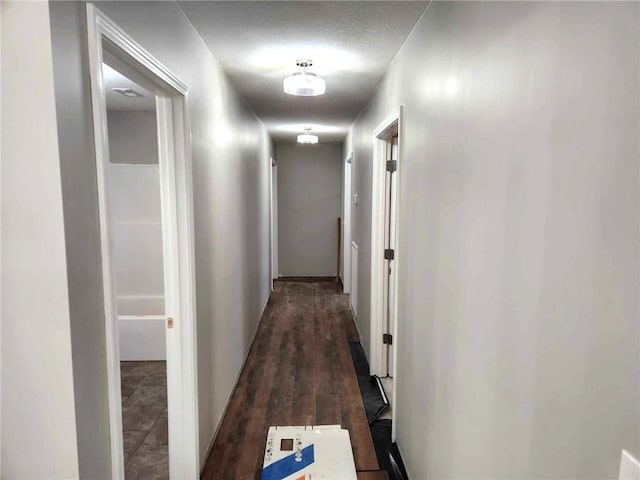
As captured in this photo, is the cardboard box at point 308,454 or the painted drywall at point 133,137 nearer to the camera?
the cardboard box at point 308,454

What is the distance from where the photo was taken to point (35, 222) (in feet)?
3.32

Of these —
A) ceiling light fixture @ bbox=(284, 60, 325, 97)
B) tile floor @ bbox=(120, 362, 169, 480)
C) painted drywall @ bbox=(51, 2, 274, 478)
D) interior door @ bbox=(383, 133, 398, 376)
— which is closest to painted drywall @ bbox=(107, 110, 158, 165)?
painted drywall @ bbox=(51, 2, 274, 478)

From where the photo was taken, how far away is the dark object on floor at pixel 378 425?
2.31 m

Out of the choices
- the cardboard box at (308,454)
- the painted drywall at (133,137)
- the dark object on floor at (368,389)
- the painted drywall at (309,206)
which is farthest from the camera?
the painted drywall at (309,206)

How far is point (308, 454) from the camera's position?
2330 mm

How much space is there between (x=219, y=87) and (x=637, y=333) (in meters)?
2.55

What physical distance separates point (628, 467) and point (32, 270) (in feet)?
4.35

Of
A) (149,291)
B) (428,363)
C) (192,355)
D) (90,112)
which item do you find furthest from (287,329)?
(90,112)

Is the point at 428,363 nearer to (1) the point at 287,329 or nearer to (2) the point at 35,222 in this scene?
(2) the point at 35,222

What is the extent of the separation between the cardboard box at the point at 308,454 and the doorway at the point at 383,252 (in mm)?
896

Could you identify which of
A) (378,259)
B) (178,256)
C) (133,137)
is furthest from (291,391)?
(133,137)

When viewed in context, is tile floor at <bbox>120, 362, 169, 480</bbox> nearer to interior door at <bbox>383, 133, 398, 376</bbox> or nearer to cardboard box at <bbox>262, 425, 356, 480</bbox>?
cardboard box at <bbox>262, 425, 356, 480</bbox>

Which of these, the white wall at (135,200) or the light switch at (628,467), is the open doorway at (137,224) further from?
the light switch at (628,467)

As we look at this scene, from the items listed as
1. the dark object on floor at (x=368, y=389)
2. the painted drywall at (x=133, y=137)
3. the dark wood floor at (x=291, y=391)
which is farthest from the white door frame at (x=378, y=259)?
the painted drywall at (x=133, y=137)
